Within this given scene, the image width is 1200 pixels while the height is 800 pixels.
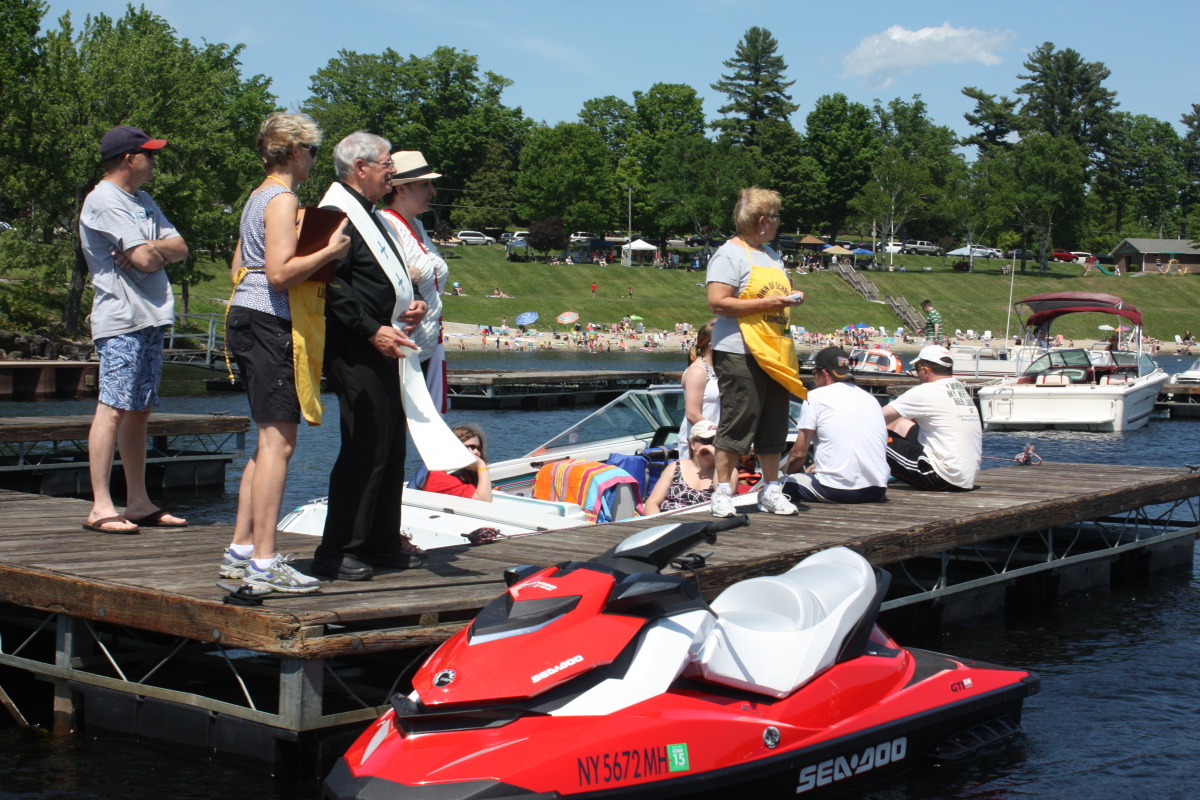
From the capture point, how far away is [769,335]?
7699 millimetres

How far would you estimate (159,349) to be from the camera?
6.84 meters

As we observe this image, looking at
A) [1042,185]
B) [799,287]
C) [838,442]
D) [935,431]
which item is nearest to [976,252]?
[1042,185]

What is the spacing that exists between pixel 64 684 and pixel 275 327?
246 cm

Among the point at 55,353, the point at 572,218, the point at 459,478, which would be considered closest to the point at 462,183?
the point at 572,218

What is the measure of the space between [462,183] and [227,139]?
59522 mm

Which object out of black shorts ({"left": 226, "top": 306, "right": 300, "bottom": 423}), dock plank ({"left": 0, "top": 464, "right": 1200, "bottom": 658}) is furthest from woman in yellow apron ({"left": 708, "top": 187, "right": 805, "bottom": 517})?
black shorts ({"left": 226, "top": 306, "right": 300, "bottom": 423})

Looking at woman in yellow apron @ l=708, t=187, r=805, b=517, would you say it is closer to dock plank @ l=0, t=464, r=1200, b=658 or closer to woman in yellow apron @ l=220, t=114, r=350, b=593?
dock plank @ l=0, t=464, r=1200, b=658

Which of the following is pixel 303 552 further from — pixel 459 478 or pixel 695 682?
pixel 695 682

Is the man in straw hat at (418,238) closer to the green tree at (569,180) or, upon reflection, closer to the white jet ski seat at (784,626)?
the white jet ski seat at (784,626)

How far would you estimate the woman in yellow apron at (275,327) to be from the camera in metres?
5.09

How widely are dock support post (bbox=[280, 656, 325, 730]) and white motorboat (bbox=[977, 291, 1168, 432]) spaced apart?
27173 mm

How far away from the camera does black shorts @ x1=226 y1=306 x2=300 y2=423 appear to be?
5094mm

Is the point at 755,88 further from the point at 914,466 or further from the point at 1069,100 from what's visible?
the point at 914,466

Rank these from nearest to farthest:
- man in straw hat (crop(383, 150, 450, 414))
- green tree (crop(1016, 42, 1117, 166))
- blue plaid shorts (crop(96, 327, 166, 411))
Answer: man in straw hat (crop(383, 150, 450, 414))
blue plaid shorts (crop(96, 327, 166, 411))
green tree (crop(1016, 42, 1117, 166))
